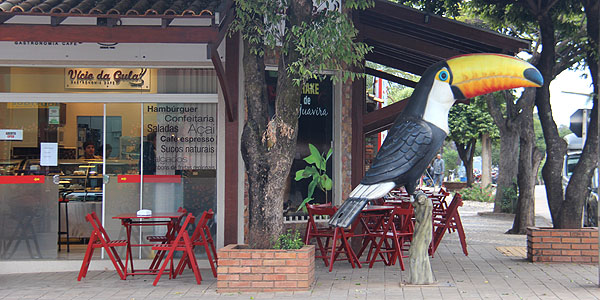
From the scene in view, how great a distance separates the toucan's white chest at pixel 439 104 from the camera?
7.62 m

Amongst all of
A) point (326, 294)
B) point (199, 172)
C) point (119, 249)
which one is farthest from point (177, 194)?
point (326, 294)

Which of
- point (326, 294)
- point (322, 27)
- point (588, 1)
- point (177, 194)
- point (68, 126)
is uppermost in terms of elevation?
point (588, 1)

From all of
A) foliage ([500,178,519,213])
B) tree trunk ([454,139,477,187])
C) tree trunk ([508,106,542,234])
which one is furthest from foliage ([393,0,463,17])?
tree trunk ([454,139,477,187])

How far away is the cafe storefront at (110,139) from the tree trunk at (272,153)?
1871 mm

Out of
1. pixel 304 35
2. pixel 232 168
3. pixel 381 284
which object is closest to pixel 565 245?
pixel 381 284

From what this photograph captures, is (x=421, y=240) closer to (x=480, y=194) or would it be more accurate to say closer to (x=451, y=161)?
(x=480, y=194)

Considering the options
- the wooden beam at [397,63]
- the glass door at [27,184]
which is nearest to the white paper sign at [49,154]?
the glass door at [27,184]

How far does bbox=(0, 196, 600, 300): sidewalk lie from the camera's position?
24.6ft

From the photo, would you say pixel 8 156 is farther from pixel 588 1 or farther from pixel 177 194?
pixel 588 1

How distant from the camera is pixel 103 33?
312 inches

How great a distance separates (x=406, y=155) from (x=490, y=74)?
1234mm

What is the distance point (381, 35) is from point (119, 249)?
16.3 ft

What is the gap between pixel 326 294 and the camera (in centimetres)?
751

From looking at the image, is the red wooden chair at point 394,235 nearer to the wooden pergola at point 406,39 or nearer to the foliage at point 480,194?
the wooden pergola at point 406,39
